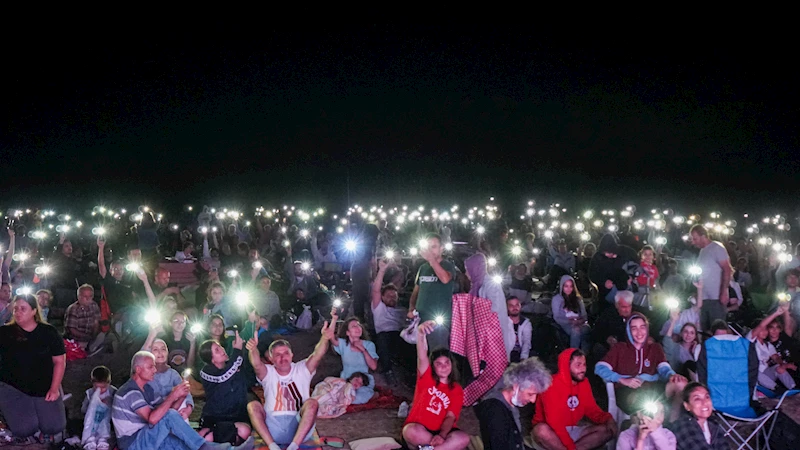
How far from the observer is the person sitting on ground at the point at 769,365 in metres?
6.25

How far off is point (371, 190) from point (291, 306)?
92.8 ft

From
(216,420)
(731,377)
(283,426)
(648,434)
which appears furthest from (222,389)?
(731,377)

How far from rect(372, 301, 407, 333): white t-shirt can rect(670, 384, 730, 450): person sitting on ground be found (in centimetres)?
359

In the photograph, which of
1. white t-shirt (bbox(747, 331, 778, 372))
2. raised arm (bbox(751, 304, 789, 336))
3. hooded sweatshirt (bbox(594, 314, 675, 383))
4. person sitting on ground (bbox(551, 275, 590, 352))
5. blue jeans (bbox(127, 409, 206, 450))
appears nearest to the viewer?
blue jeans (bbox(127, 409, 206, 450))

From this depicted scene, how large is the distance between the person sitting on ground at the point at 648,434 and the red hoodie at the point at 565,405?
1.99 ft

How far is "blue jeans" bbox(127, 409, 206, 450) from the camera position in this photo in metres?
4.48

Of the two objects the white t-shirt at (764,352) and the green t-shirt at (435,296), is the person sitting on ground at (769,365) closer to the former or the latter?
the white t-shirt at (764,352)

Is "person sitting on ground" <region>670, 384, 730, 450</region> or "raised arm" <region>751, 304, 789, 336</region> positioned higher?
"raised arm" <region>751, 304, 789, 336</region>

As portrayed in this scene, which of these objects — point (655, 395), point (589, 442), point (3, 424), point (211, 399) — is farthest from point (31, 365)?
point (655, 395)

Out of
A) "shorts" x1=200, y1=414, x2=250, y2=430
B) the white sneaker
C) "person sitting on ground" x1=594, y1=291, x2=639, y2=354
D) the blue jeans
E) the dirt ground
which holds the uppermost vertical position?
"person sitting on ground" x1=594, y1=291, x2=639, y2=354

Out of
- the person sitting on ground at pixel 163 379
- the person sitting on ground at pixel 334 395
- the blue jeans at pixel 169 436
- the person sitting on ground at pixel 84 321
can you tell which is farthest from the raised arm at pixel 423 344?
the person sitting on ground at pixel 84 321

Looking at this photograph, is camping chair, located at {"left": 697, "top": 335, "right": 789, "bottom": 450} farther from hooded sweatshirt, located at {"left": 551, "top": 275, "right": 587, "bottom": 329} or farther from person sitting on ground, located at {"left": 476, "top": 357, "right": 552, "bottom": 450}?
hooded sweatshirt, located at {"left": 551, "top": 275, "right": 587, "bottom": 329}

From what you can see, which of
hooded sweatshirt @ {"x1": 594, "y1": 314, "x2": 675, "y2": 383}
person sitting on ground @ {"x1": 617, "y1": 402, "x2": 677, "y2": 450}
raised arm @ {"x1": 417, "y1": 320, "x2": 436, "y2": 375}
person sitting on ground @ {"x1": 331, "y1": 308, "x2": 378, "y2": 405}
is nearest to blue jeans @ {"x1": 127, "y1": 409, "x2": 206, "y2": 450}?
raised arm @ {"x1": 417, "y1": 320, "x2": 436, "y2": 375}

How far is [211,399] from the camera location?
5.18 m
